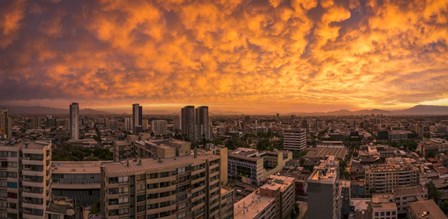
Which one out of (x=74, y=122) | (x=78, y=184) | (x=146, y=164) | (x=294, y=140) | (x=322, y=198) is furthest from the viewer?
(x=74, y=122)

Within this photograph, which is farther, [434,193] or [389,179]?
[389,179]

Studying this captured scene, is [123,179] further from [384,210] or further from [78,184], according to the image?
[384,210]

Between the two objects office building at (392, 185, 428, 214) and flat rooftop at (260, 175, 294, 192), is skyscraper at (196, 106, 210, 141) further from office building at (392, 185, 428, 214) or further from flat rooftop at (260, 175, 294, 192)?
office building at (392, 185, 428, 214)

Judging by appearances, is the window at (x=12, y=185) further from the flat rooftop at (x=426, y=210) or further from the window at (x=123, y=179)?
the flat rooftop at (x=426, y=210)

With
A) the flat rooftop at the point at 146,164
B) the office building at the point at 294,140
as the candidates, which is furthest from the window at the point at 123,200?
the office building at the point at 294,140

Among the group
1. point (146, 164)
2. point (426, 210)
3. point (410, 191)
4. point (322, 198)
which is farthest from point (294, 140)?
point (146, 164)

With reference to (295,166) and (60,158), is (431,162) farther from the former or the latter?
(60,158)

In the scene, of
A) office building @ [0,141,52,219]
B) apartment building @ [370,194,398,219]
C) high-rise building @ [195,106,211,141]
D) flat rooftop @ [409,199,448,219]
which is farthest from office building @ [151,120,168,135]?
office building @ [0,141,52,219]

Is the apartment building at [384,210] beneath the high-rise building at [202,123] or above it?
beneath
